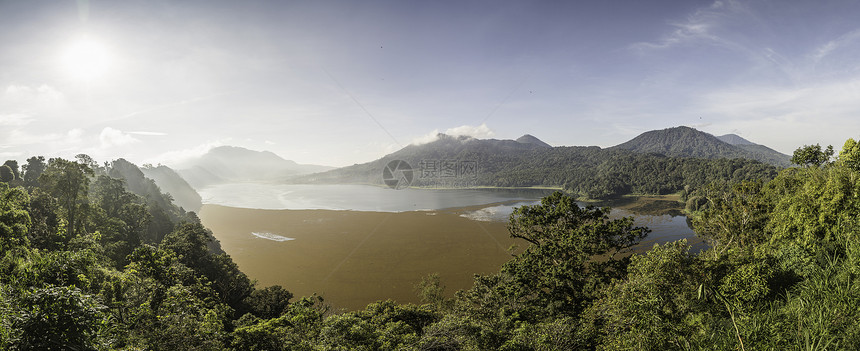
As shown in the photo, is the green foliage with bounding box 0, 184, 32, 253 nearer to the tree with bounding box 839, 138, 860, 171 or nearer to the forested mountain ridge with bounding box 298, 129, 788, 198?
the tree with bounding box 839, 138, 860, 171

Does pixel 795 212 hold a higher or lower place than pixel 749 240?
higher

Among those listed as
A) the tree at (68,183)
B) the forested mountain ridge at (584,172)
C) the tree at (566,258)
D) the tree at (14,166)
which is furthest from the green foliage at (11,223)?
the forested mountain ridge at (584,172)

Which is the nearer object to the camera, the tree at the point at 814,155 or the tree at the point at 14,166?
the tree at the point at 814,155

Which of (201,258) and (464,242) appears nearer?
(201,258)

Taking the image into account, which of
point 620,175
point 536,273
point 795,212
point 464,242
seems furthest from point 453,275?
point 620,175


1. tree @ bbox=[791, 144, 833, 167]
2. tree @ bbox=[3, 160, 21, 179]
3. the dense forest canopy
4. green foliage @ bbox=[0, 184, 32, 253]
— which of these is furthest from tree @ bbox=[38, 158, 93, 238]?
tree @ bbox=[791, 144, 833, 167]

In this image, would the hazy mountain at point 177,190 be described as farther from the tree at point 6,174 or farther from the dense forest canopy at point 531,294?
the dense forest canopy at point 531,294

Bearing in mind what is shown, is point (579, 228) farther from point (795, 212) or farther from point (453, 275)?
point (453, 275)
